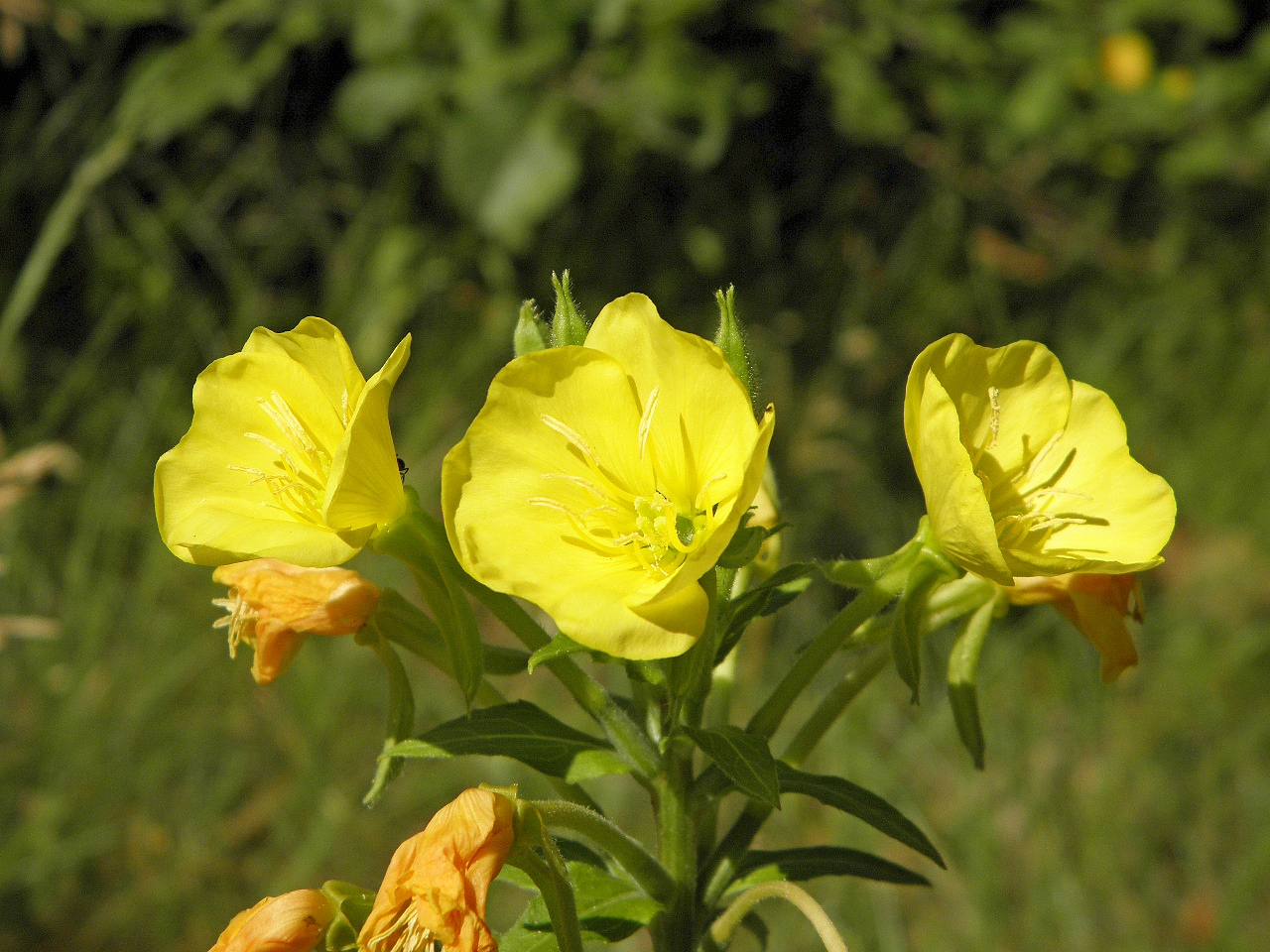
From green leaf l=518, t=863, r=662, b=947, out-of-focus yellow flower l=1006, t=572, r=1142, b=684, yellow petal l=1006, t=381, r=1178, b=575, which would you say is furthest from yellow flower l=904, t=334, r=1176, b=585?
green leaf l=518, t=863, r=662, b=947

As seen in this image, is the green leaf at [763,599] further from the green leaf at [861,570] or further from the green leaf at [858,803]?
the green leaf at [858,803]

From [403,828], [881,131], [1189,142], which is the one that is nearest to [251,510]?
[403,828]

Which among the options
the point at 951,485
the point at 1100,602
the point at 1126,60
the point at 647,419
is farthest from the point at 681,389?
the point at 1126,60

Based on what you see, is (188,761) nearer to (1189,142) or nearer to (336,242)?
(336,242)

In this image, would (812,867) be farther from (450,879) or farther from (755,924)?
(450,879)

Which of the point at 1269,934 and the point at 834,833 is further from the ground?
the point at 834,833

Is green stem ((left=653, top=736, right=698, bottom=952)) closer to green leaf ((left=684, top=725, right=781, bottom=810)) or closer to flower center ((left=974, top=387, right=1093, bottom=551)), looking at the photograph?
green leaf ((left=684, top=725, right=781, bottom=810))

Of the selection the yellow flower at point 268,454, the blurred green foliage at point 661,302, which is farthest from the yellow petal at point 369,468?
the blurred green foliage at point 661,302
